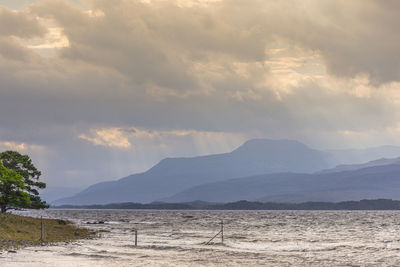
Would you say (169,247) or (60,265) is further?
(169,247)

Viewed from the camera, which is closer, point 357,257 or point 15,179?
point 357,257

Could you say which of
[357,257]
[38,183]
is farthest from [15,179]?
[357,257]

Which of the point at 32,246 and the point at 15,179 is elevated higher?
the point at 15,179

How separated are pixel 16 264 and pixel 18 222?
46.6 m

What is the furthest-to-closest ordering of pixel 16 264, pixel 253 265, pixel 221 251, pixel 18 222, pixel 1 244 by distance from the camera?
pixel 18 222
pixel 221 251
pixel 1 244
pixel 253 265
pixel 16 264

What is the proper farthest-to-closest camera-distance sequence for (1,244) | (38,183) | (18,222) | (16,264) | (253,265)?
(38,183) < (18,222) < (1,244) < (253,265) < (16,264)

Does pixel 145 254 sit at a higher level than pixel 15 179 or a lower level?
lower

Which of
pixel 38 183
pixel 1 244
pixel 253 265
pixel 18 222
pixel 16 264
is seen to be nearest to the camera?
pixel 16 264

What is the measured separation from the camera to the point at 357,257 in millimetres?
59438

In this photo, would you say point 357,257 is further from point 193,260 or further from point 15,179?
point 15,179

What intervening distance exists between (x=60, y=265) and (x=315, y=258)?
31.2 meters

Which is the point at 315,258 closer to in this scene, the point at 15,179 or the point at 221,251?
the point at 221,251

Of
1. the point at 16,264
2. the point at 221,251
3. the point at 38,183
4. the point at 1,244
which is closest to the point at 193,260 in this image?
the point at 221,251

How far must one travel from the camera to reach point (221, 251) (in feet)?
219
